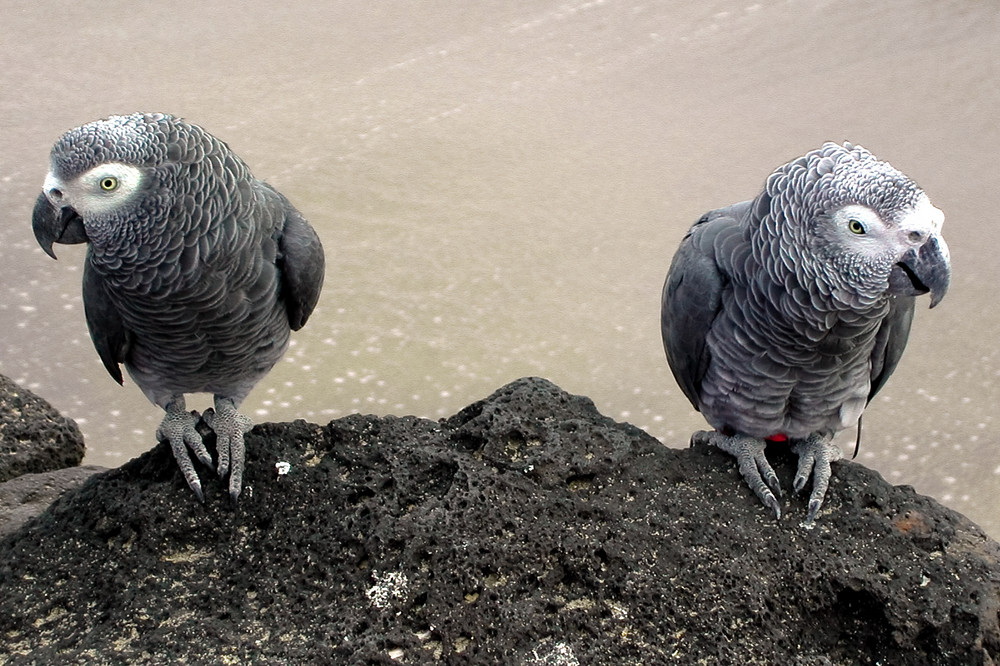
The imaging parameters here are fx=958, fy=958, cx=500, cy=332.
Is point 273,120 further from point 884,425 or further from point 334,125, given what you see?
point 884,425

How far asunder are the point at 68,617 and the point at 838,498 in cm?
147

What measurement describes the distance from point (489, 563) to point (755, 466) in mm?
592

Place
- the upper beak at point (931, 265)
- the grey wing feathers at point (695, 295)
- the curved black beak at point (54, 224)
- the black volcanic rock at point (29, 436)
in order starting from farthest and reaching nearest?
the black volcanic rock at point (29, 436), the grey wing feathers at point (695, 295), the curved black beak at point (54, 224), the upper beak at point (931, 265)

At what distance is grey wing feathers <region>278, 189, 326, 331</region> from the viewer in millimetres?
1910

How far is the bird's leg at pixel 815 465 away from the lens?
6.11ft

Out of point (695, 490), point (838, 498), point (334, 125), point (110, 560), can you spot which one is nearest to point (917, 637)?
point (838, 498)

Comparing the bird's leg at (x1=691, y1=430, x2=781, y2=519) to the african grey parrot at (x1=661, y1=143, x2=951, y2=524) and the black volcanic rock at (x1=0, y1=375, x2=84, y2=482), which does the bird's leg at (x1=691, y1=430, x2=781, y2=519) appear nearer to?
the african grey parrot at (x1=661, y1=143, x2=951, y2=524)

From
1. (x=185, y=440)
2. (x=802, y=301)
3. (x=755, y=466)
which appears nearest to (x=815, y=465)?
(x=755, y=466)

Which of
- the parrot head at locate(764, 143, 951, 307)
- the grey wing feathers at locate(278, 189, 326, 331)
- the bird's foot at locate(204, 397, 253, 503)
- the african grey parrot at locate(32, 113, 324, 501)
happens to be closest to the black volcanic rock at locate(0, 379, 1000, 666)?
the bird's foot at locate(204, 397, 253, 503)

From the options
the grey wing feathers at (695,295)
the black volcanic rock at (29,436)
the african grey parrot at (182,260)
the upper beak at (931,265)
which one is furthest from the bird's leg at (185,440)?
the upper beak at (931,265)

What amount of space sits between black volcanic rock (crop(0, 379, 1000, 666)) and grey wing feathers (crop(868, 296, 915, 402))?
227 millimetres

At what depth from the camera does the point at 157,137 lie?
5.44ft

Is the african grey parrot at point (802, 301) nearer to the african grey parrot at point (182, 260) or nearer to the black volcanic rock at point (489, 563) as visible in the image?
the black volcanic rock at point (489, 563)

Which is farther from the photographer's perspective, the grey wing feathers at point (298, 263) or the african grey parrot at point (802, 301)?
the grey wing feathers at point (298, 263)
